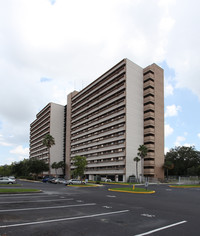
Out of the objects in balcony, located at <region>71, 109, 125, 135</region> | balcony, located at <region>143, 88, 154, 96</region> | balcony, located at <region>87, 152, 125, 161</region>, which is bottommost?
balcony, located at <region>87, 152, 125, 161</region>

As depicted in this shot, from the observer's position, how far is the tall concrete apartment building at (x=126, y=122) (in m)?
73.2

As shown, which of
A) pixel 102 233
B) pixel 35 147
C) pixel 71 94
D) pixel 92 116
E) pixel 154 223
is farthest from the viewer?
pixel 35 147

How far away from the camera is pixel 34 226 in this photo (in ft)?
29.3

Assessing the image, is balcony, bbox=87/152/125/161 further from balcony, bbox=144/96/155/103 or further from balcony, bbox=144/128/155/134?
balcony, bbox=144/96/155/103

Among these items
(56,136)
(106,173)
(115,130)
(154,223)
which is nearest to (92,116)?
(115,130)

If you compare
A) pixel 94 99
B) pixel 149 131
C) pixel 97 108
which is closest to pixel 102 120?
pixel 97 108

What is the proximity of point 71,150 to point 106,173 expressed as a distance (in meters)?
35.5

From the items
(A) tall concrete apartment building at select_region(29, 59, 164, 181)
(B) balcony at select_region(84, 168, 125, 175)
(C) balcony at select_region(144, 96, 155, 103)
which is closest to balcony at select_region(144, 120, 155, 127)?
(A) tall concrete apartment building at select_region(29, 59, 164, 181)

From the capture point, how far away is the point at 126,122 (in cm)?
7256

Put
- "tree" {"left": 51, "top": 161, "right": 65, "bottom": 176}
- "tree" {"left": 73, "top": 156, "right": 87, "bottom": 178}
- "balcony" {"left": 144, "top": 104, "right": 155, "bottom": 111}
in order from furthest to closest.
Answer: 1. "tree" {"left": 51, "top": 161, "right": 65, "bottom": 176}
2. "balcony" {"left": 144, "top": 104, "right": 155, "bottom": 111}
3. "tree" {"left": 73, "top": 156, "right": 87, "bottom": 178}

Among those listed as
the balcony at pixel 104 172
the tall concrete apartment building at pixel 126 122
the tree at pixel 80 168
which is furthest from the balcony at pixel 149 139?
the tree at pixel 80 168

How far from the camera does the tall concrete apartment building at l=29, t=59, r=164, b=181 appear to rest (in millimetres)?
73188

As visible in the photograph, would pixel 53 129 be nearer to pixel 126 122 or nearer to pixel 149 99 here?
pixel 126 122

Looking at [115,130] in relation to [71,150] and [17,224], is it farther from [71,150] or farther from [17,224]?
[17,224]
